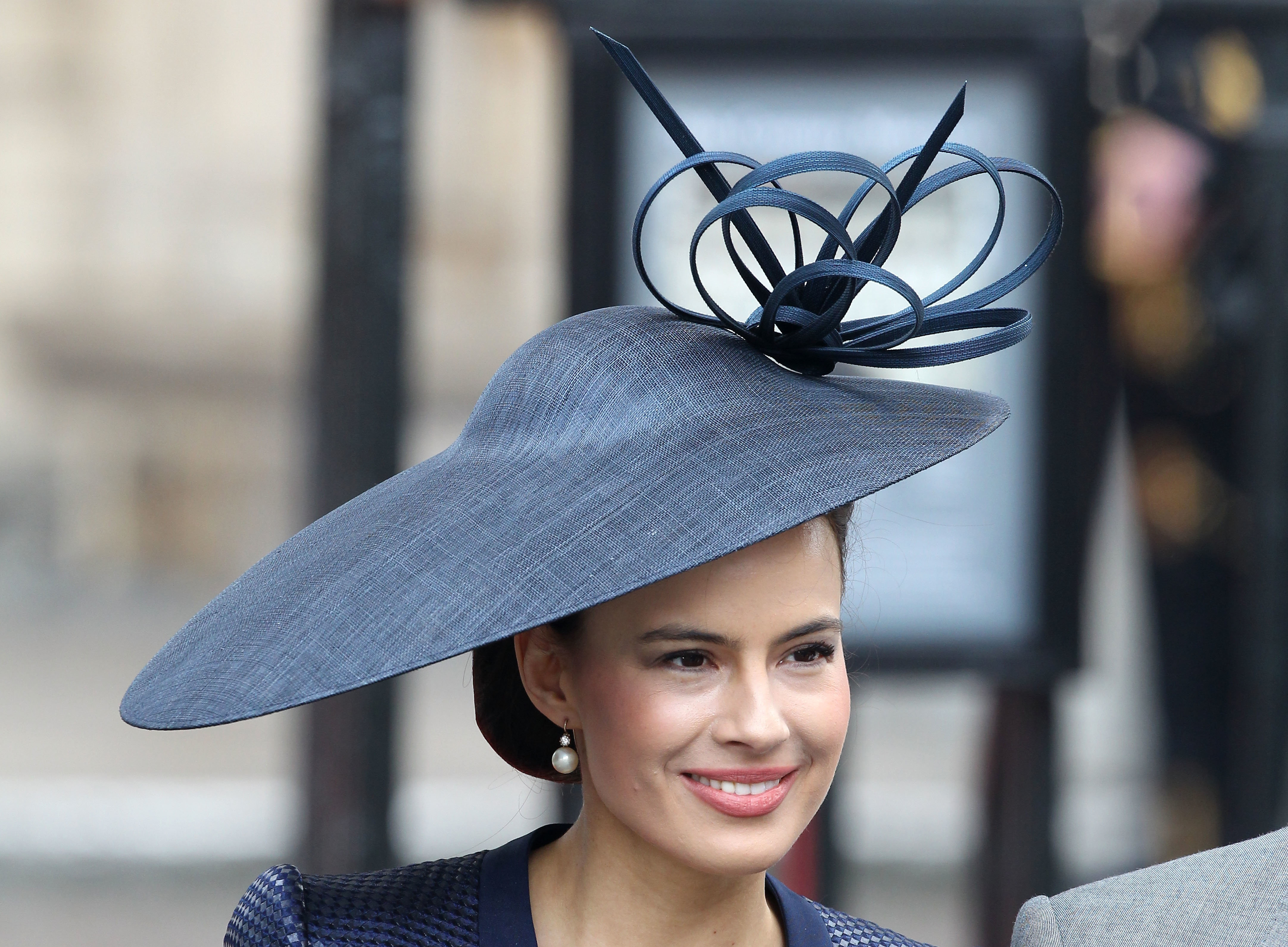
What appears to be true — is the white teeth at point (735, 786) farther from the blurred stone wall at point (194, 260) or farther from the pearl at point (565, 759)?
the blurred stone wall at point (194, 260)

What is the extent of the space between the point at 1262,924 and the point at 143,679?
92 cm

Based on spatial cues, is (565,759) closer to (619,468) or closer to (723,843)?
(723,843)

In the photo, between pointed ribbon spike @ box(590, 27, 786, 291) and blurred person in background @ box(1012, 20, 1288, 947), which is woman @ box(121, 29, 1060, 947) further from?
blurred person in background @ box(1012, 20, 1288, 947)

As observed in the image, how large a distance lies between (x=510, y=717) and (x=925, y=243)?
165 centimetres

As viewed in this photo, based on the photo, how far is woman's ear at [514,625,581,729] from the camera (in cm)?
150

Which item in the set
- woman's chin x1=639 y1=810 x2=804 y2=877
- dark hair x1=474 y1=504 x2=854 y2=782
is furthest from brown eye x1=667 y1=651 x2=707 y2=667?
dark hair x1=474 y1=504 x2=854 y2=782

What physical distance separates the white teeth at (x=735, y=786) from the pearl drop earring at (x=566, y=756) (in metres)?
0.20

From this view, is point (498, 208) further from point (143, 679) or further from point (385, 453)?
point (143, 679)

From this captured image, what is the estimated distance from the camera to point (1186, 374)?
3.29m

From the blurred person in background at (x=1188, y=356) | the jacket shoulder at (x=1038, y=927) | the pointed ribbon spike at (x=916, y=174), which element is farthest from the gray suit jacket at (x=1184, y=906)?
the blurred person in background at (x=1188, y=356)

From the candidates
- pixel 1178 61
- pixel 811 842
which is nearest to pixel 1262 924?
pixel 811 842

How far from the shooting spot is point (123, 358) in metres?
3.92

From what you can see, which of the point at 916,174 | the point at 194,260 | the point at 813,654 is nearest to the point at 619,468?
the point at 813,654

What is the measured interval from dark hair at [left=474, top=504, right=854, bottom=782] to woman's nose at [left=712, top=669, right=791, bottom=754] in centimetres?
→ 29
